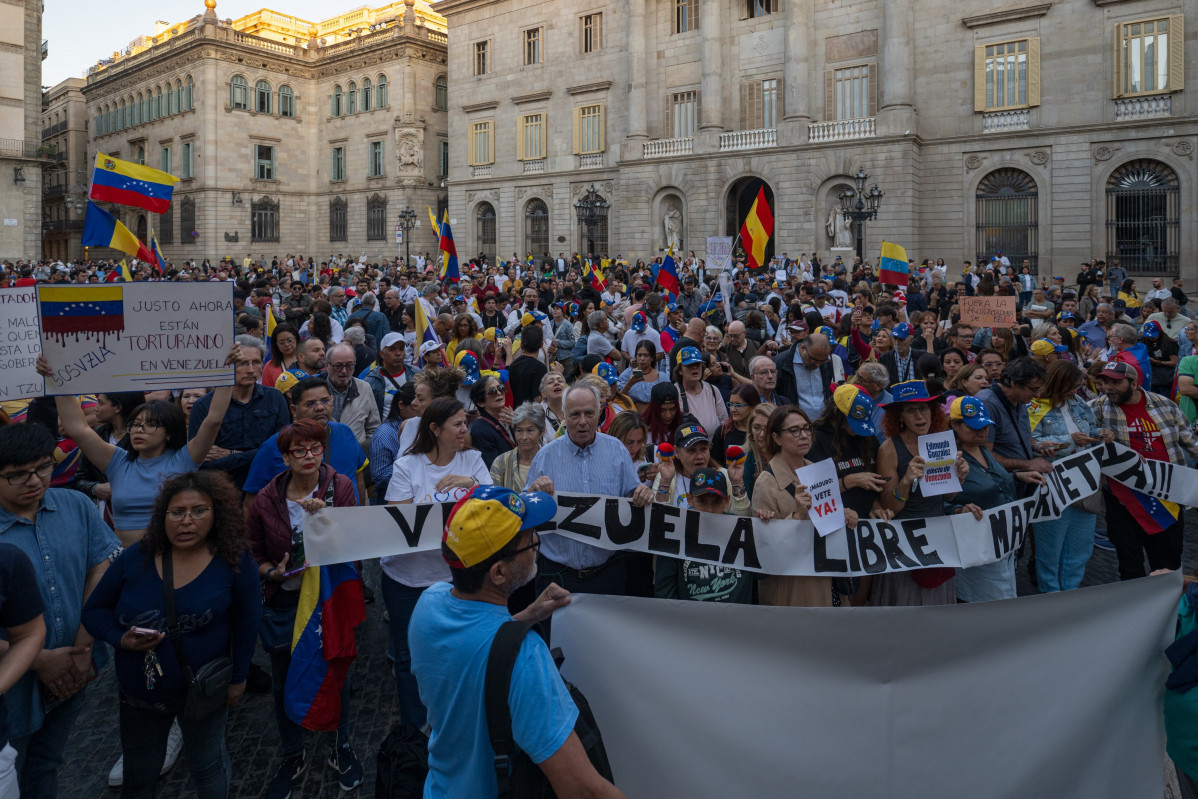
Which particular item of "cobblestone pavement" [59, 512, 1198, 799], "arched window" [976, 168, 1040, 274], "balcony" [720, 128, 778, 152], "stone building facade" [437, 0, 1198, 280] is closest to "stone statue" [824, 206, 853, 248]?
"stone building facade" [437, 0, 1198, 280]

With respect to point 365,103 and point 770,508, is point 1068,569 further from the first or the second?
point 365,103

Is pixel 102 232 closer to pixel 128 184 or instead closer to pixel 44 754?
pixel 128 184

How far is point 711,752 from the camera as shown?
11.2 ft

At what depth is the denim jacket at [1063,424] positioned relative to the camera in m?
5.80

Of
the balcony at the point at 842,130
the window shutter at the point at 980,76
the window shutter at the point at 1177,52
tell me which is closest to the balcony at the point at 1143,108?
the window shutter at the point at 1177,52

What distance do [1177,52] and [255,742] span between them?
30084 millimetres

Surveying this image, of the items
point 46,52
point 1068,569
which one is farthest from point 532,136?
point 1068,569

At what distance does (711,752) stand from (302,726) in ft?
6.96

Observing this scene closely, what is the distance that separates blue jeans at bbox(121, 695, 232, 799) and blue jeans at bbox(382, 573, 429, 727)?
984 mm

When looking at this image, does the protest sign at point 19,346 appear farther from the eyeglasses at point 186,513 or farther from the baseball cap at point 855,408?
the baseball cap at point 855,408

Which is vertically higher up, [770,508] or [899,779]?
[770,508]

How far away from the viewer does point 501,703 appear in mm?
Answer: 2305

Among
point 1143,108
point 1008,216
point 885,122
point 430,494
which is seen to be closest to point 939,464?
point 430,494

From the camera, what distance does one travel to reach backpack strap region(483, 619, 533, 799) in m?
2.31
